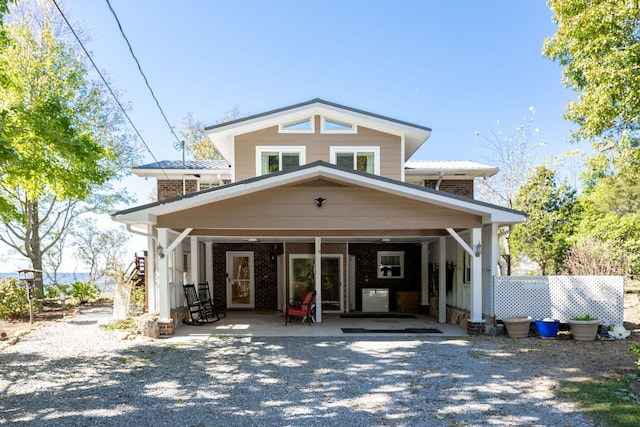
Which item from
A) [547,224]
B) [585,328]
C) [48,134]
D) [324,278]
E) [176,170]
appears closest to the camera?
[48,134]

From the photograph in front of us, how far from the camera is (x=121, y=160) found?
66.9 feet

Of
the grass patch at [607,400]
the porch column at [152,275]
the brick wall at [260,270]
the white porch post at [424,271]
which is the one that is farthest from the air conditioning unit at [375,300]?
the grass patch at [607,400]

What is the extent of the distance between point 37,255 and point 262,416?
17.1 metres

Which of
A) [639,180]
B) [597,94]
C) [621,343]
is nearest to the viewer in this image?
[621,343]

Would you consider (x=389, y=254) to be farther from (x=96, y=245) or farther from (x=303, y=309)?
(x=96, y=245)

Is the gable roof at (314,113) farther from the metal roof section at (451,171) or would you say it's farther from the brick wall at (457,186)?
the brick wall at (457,186)

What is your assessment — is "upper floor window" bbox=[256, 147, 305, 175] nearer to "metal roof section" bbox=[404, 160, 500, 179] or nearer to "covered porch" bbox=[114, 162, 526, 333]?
"covered porch" bbox=[114, 162, 526, 333]

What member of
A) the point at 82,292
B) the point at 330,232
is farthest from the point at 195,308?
the point at 82,292

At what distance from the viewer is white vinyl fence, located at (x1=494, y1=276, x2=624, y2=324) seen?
9070 mm

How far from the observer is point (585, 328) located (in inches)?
338

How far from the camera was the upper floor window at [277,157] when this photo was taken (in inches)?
457

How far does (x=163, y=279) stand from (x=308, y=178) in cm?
395

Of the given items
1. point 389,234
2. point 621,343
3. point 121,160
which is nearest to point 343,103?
point 389,234

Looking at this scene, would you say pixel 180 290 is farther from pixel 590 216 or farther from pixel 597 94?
pixel 590 216
